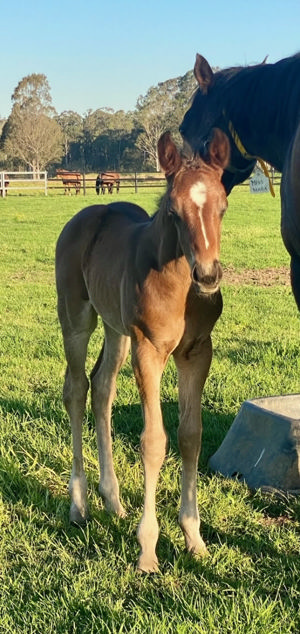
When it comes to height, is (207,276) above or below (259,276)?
above

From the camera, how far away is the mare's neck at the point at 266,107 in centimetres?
332

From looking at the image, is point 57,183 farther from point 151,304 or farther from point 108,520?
point 151,304

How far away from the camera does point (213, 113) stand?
12.1 ft

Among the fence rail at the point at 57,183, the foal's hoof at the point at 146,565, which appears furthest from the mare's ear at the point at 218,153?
the fence rail at the point at 57,183

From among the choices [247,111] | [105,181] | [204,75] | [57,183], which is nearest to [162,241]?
[247,111]

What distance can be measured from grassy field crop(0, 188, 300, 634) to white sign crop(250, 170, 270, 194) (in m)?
1.20

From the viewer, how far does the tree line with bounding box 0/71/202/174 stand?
5381 cm

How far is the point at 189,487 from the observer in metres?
2.64

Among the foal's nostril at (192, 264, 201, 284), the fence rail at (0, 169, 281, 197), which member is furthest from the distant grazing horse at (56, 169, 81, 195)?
the foal's nostril at (192, 264, 201, 284)

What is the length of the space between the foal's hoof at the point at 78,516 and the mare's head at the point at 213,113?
199cm

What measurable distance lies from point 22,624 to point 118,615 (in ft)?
1.15

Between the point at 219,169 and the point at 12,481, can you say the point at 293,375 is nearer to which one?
the point at 12,481

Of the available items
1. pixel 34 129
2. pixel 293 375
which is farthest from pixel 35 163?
pixel 293 375

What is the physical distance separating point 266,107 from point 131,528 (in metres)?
2.38
